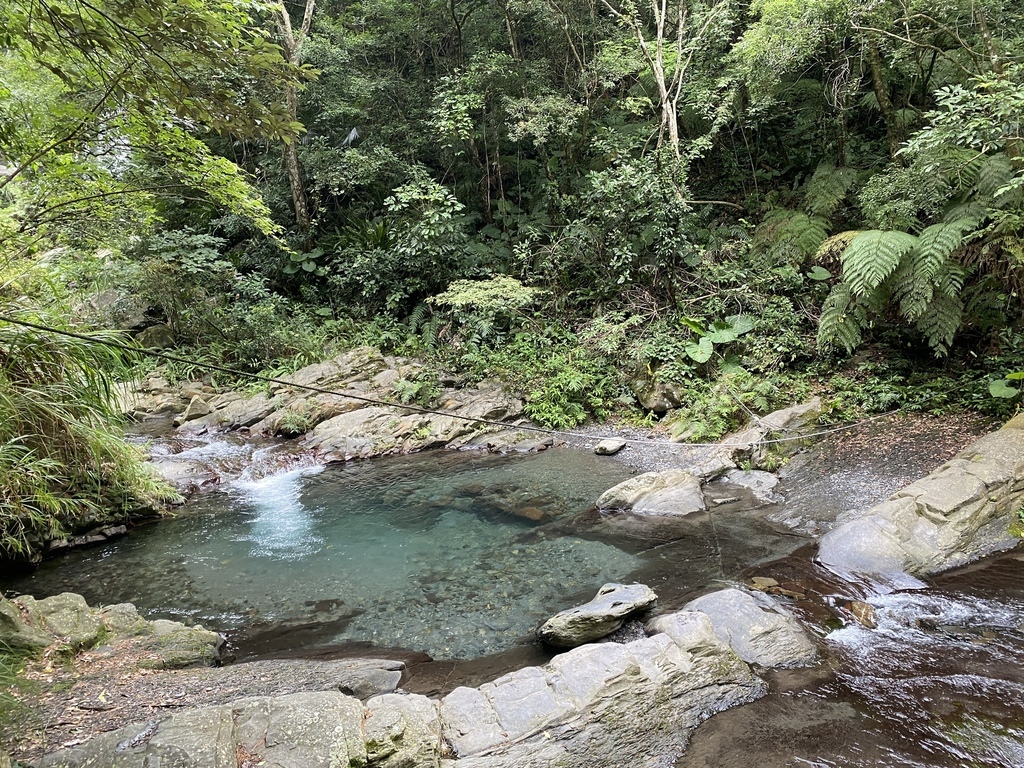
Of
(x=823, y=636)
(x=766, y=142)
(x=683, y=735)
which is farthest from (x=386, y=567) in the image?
(x=766, y=142)

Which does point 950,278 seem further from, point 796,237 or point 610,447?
point 610,447

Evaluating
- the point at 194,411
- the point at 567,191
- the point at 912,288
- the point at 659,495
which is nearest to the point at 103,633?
the point at 659,495

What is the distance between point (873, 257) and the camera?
225 inches

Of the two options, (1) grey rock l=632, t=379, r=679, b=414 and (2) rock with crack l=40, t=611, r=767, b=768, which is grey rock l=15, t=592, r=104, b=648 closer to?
(2) rock with crack l=40, t=611, r=767, b=768

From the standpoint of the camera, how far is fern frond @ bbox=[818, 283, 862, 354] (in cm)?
645

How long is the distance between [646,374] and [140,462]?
707 cm

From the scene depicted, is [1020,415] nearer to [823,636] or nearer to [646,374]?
[823,636]

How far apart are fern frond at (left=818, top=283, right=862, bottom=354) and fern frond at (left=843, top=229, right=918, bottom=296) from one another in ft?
1.44

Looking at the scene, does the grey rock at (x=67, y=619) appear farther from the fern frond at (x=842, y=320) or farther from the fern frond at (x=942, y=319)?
the fern frond at (x=942, y=319)

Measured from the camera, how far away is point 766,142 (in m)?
11.6

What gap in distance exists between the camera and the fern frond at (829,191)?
8.23 meters

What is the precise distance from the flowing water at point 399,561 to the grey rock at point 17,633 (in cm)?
108

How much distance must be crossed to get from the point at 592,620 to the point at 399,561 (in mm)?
2247

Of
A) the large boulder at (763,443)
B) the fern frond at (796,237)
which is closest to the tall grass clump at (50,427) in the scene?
the large boulder at (763,443)
